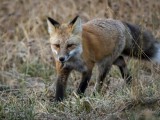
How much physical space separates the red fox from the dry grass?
21 centimetres

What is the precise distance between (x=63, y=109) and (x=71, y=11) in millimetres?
5663

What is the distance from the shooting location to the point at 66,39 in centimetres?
666

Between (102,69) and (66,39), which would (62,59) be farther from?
(102,69)

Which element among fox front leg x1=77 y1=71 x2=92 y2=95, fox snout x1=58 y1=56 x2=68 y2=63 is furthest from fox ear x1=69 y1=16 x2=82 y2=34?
fox front leg x1=77 y1=71 x2=92 y2=95

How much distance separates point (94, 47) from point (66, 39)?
67cm

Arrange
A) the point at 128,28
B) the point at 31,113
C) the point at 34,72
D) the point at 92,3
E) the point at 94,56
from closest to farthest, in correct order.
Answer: the point at 31,113 < the point at 94,56 < the point at 128,28 < the point at 34,72 < the point at 92,3

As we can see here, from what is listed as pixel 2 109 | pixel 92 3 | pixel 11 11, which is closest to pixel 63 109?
pixel 2 109

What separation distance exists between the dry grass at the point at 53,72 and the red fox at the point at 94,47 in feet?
0.69

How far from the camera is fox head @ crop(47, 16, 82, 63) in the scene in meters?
6.56

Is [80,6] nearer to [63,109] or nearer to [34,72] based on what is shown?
[34,72]

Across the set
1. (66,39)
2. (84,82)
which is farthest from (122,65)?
(66,39)

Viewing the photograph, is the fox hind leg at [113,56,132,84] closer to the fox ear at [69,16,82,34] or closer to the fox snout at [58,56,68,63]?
the fox ear at [69,16,82,34]

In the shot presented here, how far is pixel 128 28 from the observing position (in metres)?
7.93

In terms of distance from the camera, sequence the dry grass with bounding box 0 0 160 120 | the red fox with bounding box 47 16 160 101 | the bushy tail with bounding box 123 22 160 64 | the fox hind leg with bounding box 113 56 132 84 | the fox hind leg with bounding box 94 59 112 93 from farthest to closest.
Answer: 1. the fox hind leg with bounding box 113 56 132 84
2. the bushy tail with bounding box 123 22 160 64
3. the fox hind leg with bounding box 94 59 112 93
4. the red fox with bounding box 47 16 160 101
5. the dry grass with bounding box 0 0 160 120
